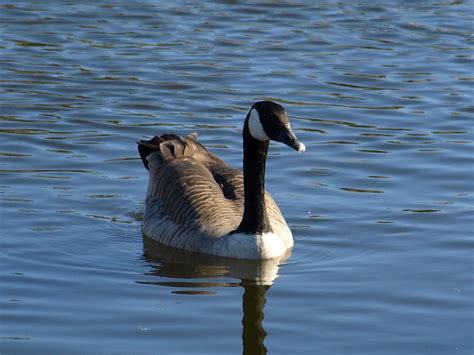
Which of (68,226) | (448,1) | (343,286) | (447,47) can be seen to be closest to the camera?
(343,286)

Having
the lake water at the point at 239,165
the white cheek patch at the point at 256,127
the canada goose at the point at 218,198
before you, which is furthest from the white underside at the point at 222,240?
the white cheek patch at the point at 256,127

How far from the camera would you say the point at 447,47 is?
70.7 ft

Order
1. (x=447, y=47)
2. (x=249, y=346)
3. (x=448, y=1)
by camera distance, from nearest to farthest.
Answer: (x=249, y=346), (x=447, y=47), (x=448, y=1)

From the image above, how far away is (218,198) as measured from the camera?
12.4 metres

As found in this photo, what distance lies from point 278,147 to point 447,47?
6.95m

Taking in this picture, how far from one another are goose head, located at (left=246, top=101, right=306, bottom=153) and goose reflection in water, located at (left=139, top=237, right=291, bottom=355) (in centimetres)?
118

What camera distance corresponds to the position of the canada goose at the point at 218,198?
457 inches

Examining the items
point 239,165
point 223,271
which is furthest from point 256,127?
point 239,165

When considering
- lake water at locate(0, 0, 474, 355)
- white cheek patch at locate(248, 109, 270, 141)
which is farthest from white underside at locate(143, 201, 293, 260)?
white cheek patch at locate(248, 109, 270, 141)

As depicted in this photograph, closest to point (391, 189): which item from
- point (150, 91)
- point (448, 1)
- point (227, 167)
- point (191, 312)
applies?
point (227, 167)

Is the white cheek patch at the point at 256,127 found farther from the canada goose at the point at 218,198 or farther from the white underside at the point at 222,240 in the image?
the white underside at the point at 222,240

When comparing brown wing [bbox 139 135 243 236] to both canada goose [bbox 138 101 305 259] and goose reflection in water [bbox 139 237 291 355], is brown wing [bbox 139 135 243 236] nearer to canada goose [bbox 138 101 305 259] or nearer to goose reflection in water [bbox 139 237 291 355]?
canada goose [bbox 138 101 305 259]

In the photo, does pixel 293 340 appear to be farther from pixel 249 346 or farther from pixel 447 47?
pixel 447 47

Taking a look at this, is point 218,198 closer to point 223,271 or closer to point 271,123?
point 223,271
